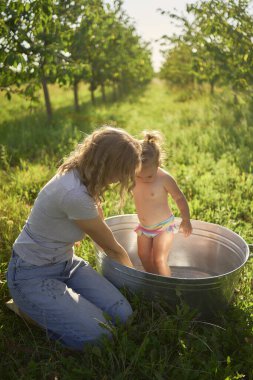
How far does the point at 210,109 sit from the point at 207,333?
7.74 m

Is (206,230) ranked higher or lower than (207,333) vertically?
higher

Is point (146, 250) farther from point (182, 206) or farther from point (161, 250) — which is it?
point (182, 206)

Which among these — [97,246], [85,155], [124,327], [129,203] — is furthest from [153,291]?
[129,203]

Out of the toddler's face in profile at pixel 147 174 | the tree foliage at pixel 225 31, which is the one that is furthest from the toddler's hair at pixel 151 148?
the tree foliage at pixel 225 31

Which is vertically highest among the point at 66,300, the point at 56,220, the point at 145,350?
the point at 56,220

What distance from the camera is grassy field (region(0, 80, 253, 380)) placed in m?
1.91

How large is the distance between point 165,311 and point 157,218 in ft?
2.71

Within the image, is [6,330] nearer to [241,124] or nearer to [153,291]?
[153,291]

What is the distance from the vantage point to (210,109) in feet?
30.6

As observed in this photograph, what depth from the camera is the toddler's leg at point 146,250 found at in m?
3.02

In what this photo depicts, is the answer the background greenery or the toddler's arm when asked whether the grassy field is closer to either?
the background greenery

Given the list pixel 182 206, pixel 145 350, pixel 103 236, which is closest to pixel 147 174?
pixel 182 206

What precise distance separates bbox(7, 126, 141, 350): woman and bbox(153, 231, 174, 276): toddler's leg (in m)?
0.62

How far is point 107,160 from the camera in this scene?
2.09 metres
